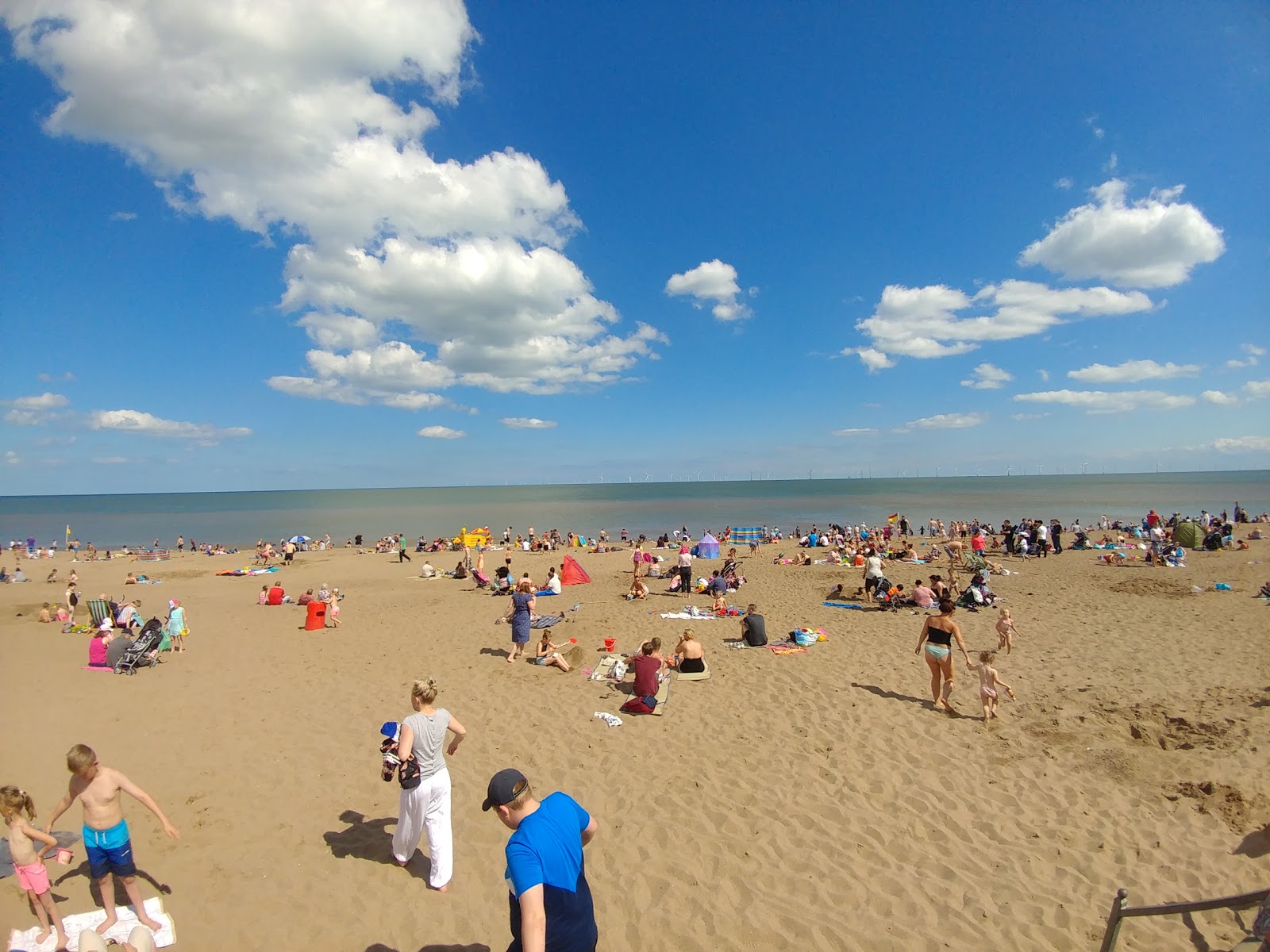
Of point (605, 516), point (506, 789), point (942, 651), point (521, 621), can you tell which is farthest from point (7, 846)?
Result: point (605, 516)

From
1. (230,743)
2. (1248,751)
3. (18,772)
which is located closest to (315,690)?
(230,743)

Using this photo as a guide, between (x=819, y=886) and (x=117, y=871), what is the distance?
5.05 metres

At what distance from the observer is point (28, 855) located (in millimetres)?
3920

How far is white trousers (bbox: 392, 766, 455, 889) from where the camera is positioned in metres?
4.62

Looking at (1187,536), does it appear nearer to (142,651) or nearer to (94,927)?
(94,927)

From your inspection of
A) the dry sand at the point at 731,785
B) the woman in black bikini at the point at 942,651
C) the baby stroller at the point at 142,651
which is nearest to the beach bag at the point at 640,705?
the dry sand at the point at 731,785

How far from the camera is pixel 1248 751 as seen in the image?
6.66 m

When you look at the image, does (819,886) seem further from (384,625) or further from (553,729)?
(384,625)

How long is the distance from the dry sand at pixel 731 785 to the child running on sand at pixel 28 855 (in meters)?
0.47

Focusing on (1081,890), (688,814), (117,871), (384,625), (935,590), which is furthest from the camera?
(935,590)

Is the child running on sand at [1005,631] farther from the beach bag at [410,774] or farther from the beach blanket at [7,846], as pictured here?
the beach blanket at [7,846]

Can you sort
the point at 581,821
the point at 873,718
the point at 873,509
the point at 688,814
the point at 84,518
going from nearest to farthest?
the point at 581,821 < the point at 688,814 < the point at 873,718 < the point at 873,509 < the point at 84,518

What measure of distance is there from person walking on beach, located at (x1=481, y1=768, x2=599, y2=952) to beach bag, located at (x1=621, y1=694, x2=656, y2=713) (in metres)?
5.29

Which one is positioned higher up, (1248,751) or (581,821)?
(581,821)
